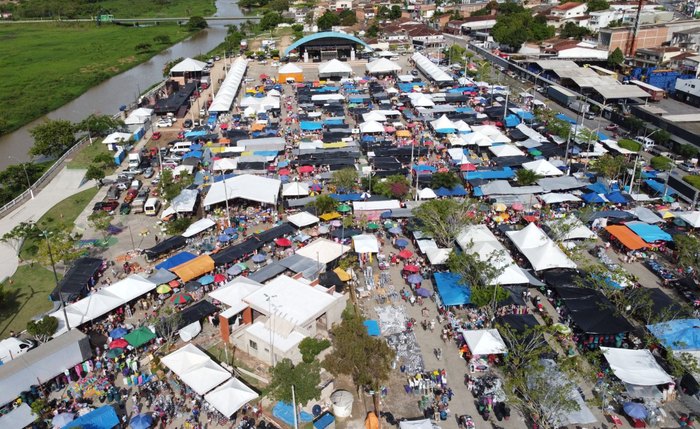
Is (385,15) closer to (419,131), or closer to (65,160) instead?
(419,131)

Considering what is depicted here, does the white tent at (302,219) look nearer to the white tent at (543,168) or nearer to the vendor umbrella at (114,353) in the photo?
the vendor umbrella at (114,353)

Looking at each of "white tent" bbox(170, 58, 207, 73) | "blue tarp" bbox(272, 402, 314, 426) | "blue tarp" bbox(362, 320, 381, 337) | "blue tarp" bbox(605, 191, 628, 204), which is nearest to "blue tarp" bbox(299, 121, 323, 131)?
"blue tarp" bbox(605, 191, 628, 204)

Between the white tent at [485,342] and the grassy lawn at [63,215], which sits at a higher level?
the white tent at [485,342]

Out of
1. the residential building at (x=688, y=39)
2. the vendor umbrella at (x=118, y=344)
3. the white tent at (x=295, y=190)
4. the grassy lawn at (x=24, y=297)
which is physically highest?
the residential building at (x=688, y=39)

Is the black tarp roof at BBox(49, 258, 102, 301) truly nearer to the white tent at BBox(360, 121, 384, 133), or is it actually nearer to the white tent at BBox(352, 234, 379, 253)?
the white tent at BBox(352, 234, 379, 253)

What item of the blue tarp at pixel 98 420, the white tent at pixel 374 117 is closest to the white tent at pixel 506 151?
the white tent at pixel 374 117

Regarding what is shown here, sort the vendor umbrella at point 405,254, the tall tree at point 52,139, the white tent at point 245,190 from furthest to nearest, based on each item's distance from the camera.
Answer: the tall tree at point 52,139
the white tent at point 245,190
the vendor umbrella at point 405,254
